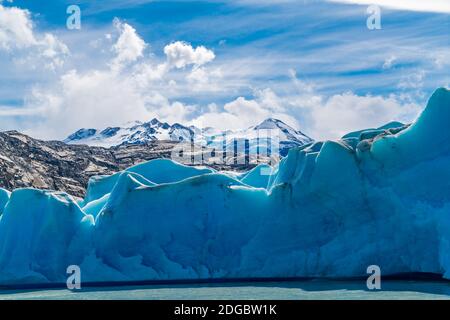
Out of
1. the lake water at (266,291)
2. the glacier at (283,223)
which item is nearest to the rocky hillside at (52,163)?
the glacier at (283,223)

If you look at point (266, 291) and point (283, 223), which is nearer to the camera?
point (266, 291)

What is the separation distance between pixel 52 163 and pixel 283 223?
70.4 m

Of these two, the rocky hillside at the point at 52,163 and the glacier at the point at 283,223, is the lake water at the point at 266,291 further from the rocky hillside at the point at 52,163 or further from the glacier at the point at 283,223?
A: the rocky hillside at the point at 52,163

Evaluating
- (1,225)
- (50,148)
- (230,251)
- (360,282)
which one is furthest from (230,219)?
(50,148)

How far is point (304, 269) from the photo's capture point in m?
18.6

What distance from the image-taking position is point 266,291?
664 inches

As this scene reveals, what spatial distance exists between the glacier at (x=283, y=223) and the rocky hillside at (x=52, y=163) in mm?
52596

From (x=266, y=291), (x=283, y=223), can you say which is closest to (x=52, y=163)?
(x=283, y=223)

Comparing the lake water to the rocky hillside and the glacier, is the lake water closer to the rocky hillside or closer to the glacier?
the glacier

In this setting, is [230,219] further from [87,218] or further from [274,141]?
[274,141]

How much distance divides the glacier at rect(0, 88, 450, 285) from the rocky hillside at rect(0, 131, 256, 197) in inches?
2071

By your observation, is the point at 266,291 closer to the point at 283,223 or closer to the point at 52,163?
the point at 283,223
